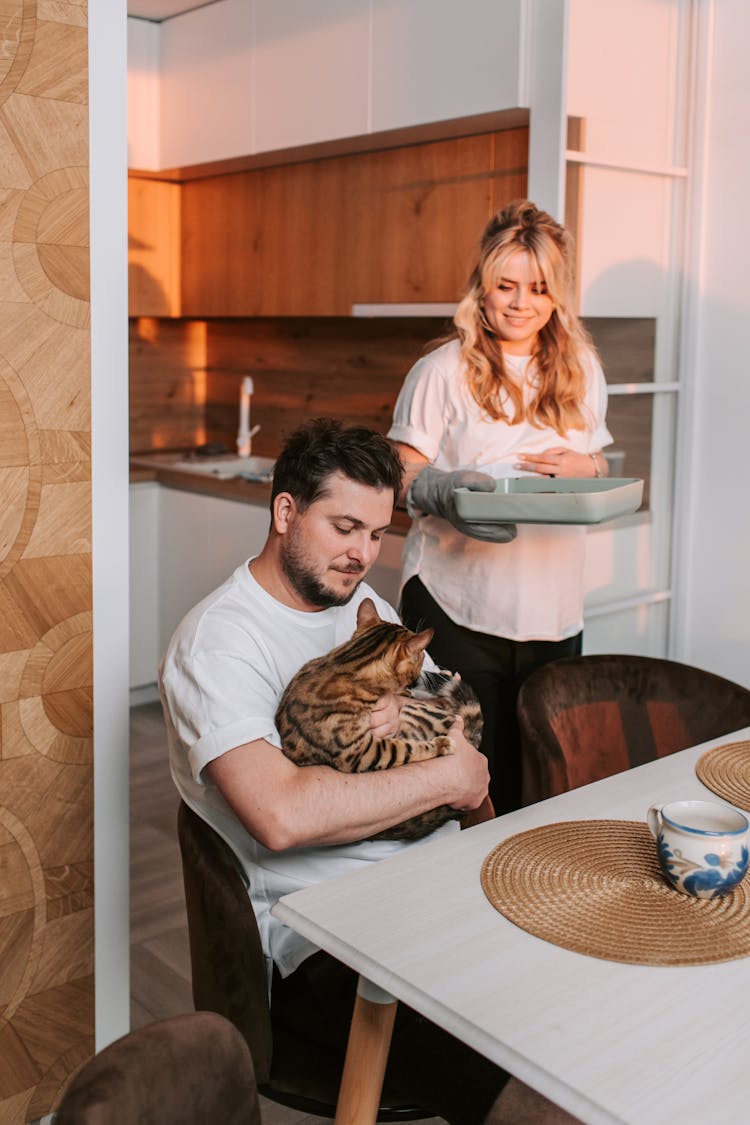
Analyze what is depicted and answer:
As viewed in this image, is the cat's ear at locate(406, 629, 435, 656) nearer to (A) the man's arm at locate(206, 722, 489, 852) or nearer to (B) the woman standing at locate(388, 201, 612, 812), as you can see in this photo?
(A) the man's arm at locate(206, 722, 489, 852)

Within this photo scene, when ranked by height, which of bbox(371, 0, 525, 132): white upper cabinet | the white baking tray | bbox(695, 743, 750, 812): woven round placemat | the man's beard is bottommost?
bbox(695, 743, 750, 812): woven round placemat

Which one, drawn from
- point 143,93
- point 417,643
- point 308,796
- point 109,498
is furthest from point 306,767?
point 143,93

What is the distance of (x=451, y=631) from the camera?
2.55m

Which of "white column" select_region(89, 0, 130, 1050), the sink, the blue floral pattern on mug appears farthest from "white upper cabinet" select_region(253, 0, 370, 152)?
the blue floral pattern on mug

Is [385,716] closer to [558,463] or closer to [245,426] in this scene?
[558,463]

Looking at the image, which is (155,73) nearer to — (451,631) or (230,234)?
(230,234)

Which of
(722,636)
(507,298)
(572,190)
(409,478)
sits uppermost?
(572,190)

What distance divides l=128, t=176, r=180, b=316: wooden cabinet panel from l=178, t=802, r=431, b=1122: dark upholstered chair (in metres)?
3.56

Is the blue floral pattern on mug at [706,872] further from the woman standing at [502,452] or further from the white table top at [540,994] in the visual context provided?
the woman standing at [502,452]

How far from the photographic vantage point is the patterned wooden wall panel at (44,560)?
183 cm

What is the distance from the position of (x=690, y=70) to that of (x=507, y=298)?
3.98 ft

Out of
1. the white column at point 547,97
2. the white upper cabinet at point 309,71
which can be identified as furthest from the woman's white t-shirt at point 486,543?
the white upper cabinet at point 309,71

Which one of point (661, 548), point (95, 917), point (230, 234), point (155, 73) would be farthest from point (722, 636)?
point (155, 73)

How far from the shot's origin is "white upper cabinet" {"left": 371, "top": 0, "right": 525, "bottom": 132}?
10.1 feet
